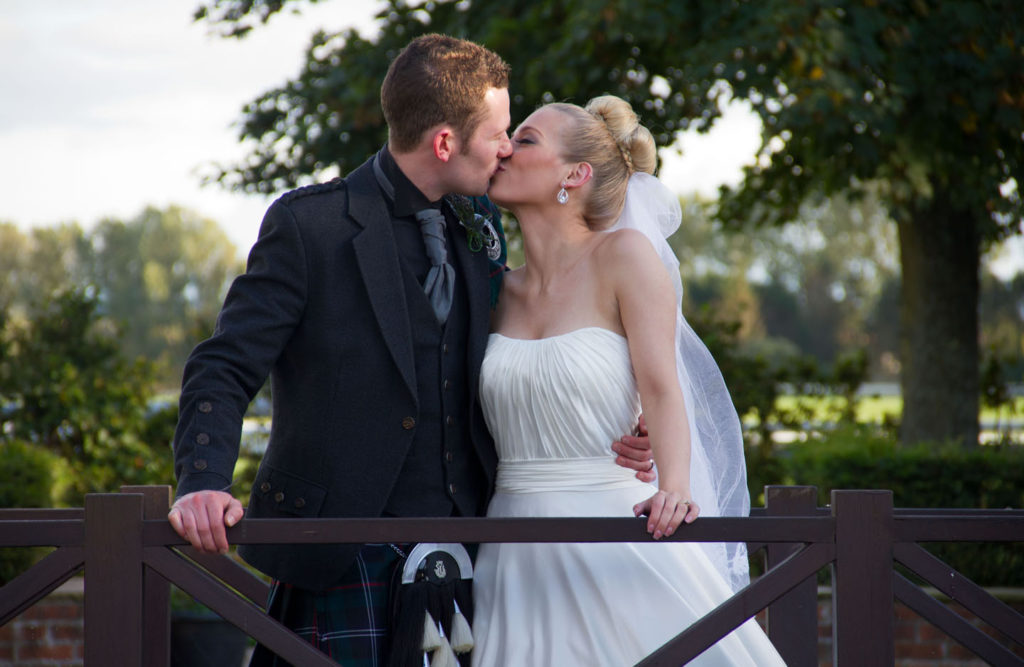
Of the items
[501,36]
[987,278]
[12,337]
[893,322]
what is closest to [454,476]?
[501,36]

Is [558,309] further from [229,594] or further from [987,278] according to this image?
[987,278]

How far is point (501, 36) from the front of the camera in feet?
23.2

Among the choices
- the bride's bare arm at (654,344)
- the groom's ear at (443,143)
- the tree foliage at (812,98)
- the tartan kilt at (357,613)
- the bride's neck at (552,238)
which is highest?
the tree foliage at (812,98)

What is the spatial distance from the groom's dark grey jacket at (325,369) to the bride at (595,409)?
35cm

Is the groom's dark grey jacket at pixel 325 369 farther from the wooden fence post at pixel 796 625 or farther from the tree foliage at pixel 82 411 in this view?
the tree foliage at pixel 82 411

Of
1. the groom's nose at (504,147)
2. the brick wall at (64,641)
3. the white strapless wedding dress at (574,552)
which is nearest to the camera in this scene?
the white strapless wedding dress at (574,552)

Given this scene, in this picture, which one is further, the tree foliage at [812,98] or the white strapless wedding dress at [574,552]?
the tree foliage at [812,98]

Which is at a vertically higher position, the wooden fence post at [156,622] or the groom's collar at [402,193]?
the groom's collar at [402,193]

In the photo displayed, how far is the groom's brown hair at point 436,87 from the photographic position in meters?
2.69

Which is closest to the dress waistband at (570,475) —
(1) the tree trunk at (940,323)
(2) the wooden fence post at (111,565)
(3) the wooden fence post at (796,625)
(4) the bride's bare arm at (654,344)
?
(4) the bride's bare arm at (654,344)

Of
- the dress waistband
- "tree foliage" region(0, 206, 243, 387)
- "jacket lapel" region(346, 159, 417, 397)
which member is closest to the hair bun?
"jacket lapel" region(346, 159, 417, 397)

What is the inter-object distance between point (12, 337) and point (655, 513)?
6441mm

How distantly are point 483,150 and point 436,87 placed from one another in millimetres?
213

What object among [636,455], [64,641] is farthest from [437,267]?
[64,641]
